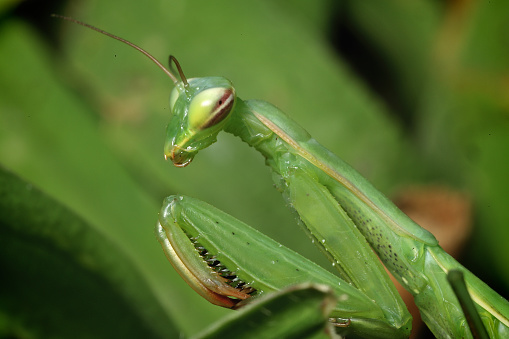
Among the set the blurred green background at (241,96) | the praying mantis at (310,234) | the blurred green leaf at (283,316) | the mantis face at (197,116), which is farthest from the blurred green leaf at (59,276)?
the blurred green background at (241,96)

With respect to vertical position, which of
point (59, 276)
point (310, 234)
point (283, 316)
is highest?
point (283, 316)

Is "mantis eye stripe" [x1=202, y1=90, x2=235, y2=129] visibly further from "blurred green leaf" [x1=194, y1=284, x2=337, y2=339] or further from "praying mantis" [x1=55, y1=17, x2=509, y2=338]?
"blurred green leaf" [x1=194, y1=284, x2=337, y2=339]

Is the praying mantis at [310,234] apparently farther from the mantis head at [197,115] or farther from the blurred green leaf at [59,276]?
the blurred green leaf at [59,276]

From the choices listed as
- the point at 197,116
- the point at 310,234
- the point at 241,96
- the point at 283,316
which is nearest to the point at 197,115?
the point at 197,116

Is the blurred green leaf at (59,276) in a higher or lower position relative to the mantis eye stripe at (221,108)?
lower

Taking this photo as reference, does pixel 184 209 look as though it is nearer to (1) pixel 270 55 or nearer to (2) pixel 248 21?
(1) pixel 270 55

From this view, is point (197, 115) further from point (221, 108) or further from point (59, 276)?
point (59, 276)

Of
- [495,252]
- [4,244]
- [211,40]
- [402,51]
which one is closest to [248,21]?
[211,40]
